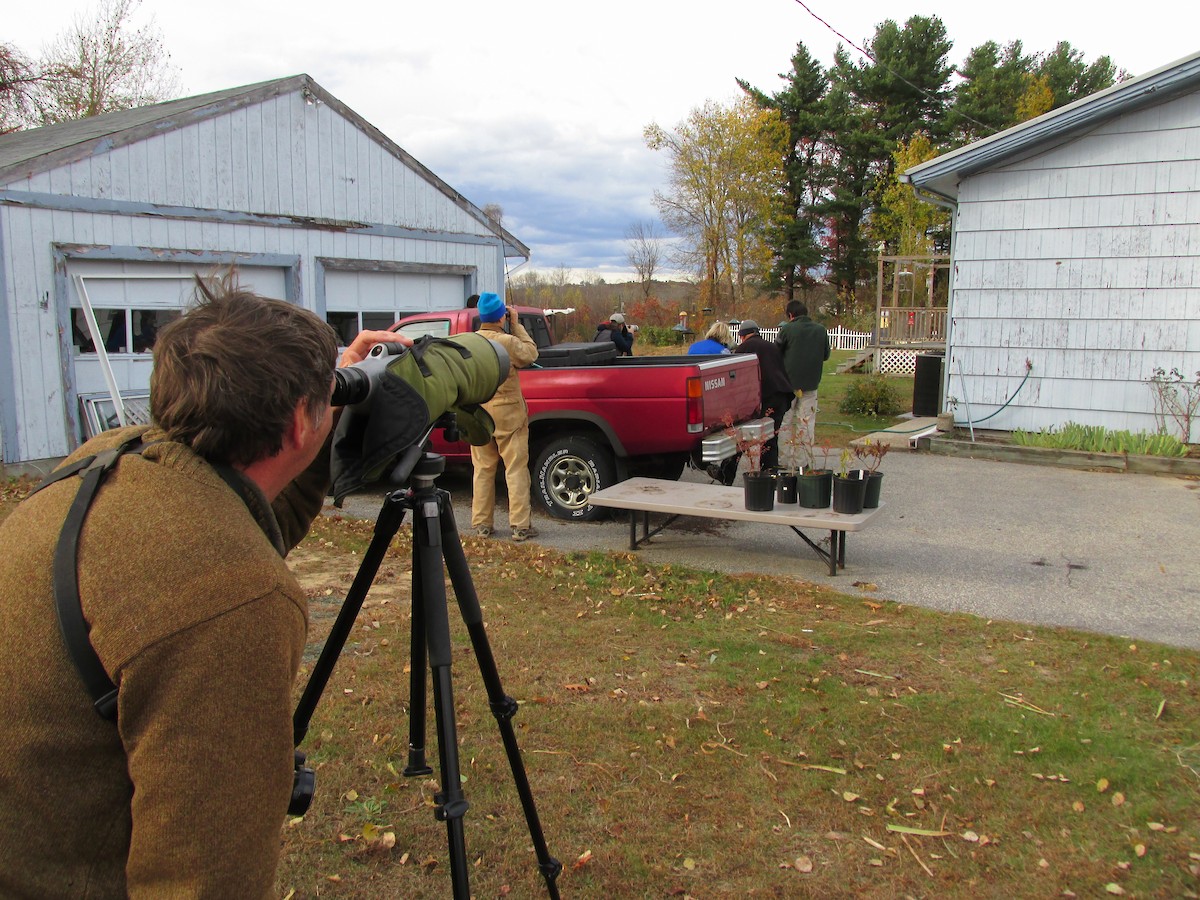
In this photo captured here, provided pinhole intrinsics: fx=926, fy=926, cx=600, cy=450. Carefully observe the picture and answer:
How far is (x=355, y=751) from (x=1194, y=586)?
5.52 metres

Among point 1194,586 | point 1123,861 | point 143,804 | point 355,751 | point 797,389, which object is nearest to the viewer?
point 143,804

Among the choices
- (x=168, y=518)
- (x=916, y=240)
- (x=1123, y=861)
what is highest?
(x=916, y=240)

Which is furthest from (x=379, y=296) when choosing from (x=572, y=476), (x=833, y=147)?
(x=833, y=147)

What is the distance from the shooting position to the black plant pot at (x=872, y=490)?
6270mm

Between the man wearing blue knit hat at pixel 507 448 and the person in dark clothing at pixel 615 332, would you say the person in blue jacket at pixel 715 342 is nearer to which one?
the person in dark clothing at pixel 615 332

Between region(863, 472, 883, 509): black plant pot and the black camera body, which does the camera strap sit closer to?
the black camera body

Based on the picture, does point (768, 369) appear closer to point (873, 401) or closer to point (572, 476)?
point (572, 476)

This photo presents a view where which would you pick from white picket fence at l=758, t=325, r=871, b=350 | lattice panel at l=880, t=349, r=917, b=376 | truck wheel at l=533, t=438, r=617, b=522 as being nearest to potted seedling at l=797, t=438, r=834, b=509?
truck wheel at l=533, t=438, r=617, b=522

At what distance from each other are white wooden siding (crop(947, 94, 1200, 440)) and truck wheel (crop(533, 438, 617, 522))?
6.83m

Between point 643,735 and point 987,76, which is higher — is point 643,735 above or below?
below

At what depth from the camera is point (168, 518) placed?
1215mm

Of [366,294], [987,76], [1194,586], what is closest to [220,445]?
[1194,586]

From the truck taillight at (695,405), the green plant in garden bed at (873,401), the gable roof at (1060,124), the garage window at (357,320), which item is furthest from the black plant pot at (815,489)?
the green plant in garden bed at (873,401)

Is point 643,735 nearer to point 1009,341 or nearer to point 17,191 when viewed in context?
point 17,191
